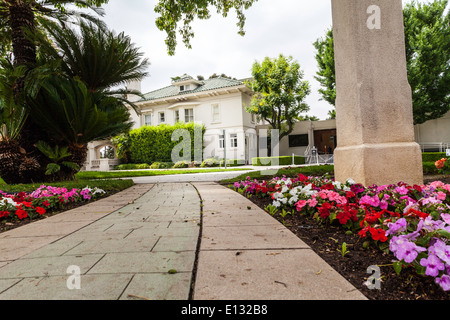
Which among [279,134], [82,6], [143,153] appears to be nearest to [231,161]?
[279,134]

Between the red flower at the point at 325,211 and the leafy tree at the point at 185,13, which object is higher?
the leafy tree at the point at 185,13

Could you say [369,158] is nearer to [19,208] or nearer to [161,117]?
[19,208]

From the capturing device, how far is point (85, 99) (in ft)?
18.8

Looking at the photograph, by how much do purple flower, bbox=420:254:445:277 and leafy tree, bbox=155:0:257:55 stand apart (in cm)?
710

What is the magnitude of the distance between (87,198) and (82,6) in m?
6.45

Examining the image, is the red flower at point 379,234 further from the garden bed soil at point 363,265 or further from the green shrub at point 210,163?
the green shrub at point 210,163

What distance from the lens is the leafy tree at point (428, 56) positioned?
47.2ft

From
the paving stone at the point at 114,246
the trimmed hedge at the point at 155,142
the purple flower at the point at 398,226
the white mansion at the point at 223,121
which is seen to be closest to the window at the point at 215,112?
the white mansion at the point at 223,121

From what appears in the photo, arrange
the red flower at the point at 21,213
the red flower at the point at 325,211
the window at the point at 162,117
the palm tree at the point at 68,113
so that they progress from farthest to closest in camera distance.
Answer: the window at the point at 162,117 → the palm tree at the point at 68,113 → the red flower at the point at 21,213 → the red flower at the point at 325,211

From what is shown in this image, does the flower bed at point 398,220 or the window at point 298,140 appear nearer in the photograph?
the flower bed at point 398,220

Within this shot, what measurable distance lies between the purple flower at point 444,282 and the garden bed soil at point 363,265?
0.06 metres

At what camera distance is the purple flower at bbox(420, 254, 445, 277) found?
1.14 meters

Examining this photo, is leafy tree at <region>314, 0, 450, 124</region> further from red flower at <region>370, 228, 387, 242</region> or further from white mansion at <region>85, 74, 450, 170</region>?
red flower at <region>370, 228, 387, 242</region>

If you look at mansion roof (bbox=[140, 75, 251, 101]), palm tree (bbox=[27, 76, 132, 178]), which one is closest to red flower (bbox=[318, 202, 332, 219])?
palm tree (bbox=[27, 76, 132, 178])
